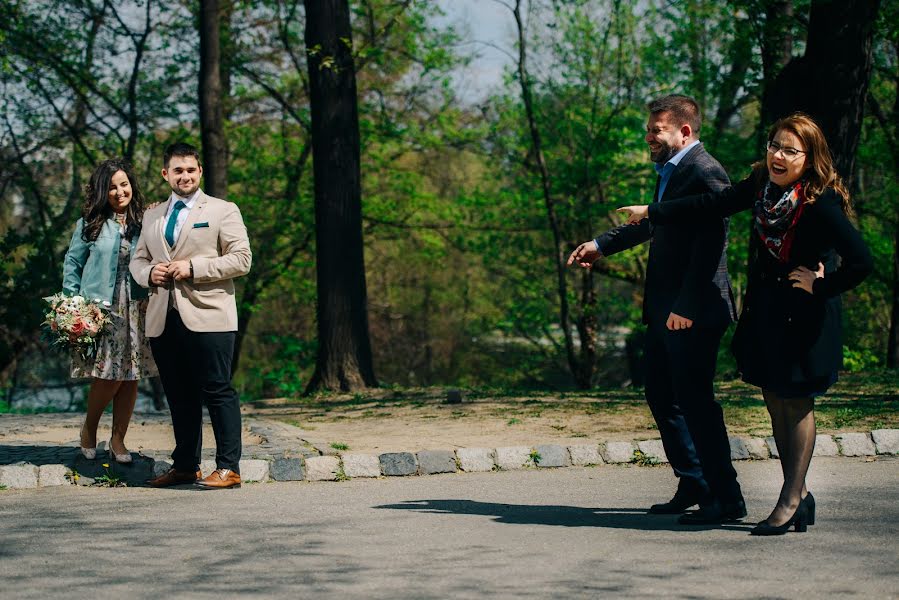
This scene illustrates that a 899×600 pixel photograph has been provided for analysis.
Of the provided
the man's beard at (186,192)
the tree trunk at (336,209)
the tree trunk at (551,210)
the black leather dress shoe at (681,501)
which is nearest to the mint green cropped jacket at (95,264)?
the man's beard at (186,192)

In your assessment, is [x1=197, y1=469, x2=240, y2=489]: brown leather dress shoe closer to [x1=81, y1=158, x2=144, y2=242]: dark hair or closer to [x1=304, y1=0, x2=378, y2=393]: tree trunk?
[x1=81, y1=158, x2=144, y2=242]: dark hair

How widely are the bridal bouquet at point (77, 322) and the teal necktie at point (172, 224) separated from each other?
0.74 m

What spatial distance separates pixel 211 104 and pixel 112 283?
983 centimetres

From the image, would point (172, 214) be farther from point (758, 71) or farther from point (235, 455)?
point (758, 71)

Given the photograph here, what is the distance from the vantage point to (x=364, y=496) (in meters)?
7.36

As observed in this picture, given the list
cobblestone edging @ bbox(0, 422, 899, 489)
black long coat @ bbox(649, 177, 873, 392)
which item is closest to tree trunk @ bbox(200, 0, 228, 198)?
cobblestone edging @ bbox(0, 422, 899, 489)

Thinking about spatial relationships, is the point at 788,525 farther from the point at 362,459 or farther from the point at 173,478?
the point at 173,478

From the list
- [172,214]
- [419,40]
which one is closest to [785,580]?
[172,214]

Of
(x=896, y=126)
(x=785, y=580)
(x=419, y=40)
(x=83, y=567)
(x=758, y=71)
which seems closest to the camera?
(x=785, y=580)

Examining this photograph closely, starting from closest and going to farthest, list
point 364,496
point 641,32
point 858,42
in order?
point 364,496 → point 858,42 → point 641,32

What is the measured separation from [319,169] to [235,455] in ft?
27.4

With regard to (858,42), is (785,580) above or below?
below

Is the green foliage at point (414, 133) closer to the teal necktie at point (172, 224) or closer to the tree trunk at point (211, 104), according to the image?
the tree trunk at point (211, 104)

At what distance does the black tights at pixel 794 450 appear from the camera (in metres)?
5.71
